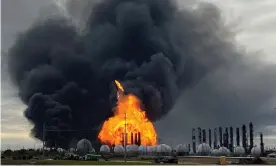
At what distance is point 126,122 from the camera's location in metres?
171

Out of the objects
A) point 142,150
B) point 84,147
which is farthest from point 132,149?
point 84,147

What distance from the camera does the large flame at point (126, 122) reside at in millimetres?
170500

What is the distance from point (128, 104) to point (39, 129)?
3777 cm

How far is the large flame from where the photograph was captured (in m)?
170

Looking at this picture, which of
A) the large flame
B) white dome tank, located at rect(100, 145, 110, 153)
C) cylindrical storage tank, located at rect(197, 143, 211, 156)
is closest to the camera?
white dome tank, located at rect(100, 145, 110, 153)

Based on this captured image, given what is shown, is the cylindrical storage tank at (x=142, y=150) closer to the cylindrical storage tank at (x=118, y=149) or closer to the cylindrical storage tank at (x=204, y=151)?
the cylindrical storage tank at (x=118, y=149)

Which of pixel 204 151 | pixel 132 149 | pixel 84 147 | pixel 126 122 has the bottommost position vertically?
pixel 204 151

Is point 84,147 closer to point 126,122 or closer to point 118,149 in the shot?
point 118,149

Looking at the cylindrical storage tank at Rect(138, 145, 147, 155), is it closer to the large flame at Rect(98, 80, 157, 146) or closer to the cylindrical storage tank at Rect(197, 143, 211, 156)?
the large flame at Rect(98, 80, 157, 146)

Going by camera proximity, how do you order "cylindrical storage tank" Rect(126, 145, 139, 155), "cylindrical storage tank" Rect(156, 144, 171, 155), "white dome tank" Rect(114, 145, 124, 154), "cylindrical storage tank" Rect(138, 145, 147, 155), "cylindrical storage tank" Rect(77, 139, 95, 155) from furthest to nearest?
"cylindrical storage tank" Rect(156, 144, 171, 155) → "cylindrical storage tank" Rect(138, 145, 147, 155) → "cylindrical storage tank" Rect(126, 145, 139, 155) → "cylindrical storage tank" Rect(77, 139, 95, 155) → "white dome tank" Rect(114, 145, 124, 154)

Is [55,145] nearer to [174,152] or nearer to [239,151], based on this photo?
[174,152]

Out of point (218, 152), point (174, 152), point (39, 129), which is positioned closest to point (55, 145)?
point (39, 129)

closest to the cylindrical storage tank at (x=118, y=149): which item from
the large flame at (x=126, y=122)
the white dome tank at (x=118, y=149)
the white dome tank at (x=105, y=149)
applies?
the white dome tank at (x=118, y=149)

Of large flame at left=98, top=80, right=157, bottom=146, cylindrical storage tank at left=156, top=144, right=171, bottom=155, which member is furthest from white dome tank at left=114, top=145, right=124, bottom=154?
cylindrical storage tank at left=156, top=144, right=171, bottom=155
